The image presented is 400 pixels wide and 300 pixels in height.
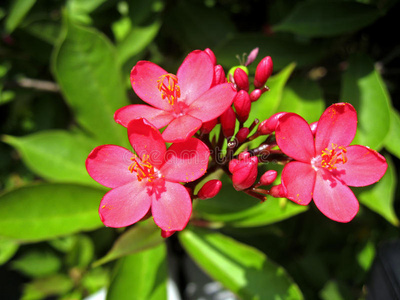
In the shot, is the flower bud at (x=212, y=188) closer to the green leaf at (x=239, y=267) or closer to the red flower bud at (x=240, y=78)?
the red flower bud at (x=240, y=78)

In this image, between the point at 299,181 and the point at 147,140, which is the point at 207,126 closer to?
the point at 147,140

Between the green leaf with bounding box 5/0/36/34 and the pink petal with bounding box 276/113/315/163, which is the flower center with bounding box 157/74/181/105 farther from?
the green leaf with bounding box 5/0/36/34

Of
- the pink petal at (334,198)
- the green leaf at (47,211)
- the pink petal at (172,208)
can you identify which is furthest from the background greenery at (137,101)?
the pink petal at (172,208)

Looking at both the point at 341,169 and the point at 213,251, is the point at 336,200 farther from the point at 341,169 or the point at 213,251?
the point at 213,251

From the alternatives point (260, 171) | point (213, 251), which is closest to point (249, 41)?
point (260, 171)

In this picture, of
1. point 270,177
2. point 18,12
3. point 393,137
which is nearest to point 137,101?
point 18,12

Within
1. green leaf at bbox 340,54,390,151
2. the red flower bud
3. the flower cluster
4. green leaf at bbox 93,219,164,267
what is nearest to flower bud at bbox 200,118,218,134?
the flower cluster

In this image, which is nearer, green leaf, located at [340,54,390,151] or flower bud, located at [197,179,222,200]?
flower bud, located at [197,179,222,200]
